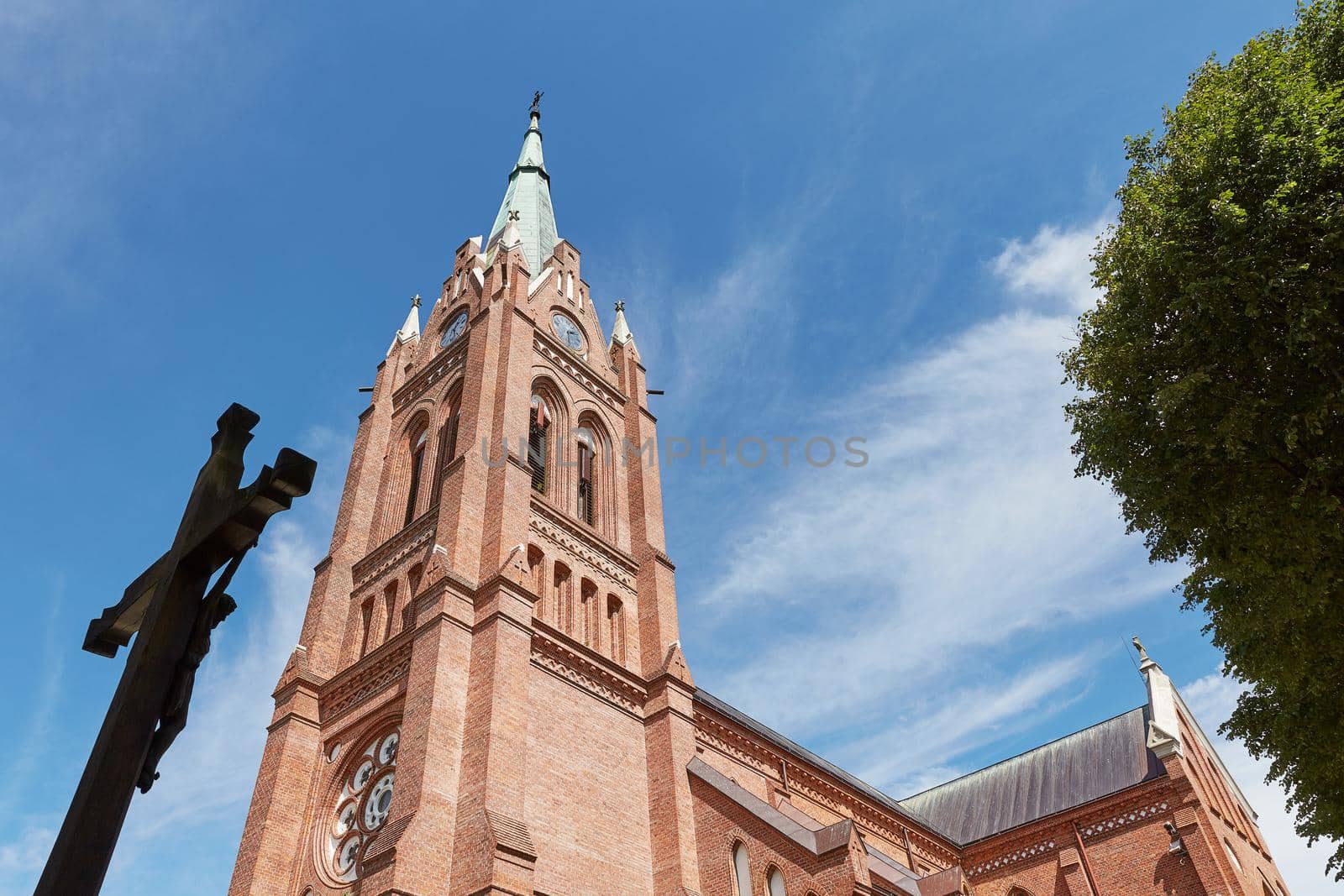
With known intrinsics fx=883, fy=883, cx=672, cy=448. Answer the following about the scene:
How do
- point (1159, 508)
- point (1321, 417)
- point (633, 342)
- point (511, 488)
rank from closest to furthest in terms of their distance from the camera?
point (1321, 417), point (1159, 508), point (511, 488), point (633, 342)

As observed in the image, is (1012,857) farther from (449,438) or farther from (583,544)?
(449,438)

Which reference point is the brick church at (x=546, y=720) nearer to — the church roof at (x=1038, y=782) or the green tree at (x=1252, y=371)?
the church roof at (x=1038, y=782)

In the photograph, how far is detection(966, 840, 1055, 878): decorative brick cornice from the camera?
31.6 meters

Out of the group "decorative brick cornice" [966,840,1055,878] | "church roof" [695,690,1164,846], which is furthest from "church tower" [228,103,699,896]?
"decorative brick cornice" [966,840,1055,878]

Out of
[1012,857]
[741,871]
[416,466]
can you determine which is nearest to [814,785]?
[741,871]

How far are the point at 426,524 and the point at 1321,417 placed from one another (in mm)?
18488

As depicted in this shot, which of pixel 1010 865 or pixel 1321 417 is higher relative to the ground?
pixel 1010 865

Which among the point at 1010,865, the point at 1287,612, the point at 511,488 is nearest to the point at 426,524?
the point at 511,488

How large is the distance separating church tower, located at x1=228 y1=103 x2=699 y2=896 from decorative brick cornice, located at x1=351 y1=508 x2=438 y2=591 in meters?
0.07

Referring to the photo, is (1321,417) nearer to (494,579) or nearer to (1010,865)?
(494,579)

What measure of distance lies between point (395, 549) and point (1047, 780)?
28.7 m

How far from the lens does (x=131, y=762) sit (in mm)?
3871

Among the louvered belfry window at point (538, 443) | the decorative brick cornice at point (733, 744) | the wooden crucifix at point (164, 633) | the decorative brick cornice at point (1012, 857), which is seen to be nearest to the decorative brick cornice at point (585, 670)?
the decorative brick cornice at point (733, 744)

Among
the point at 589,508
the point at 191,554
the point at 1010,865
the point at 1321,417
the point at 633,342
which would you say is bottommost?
the point at 191,554
